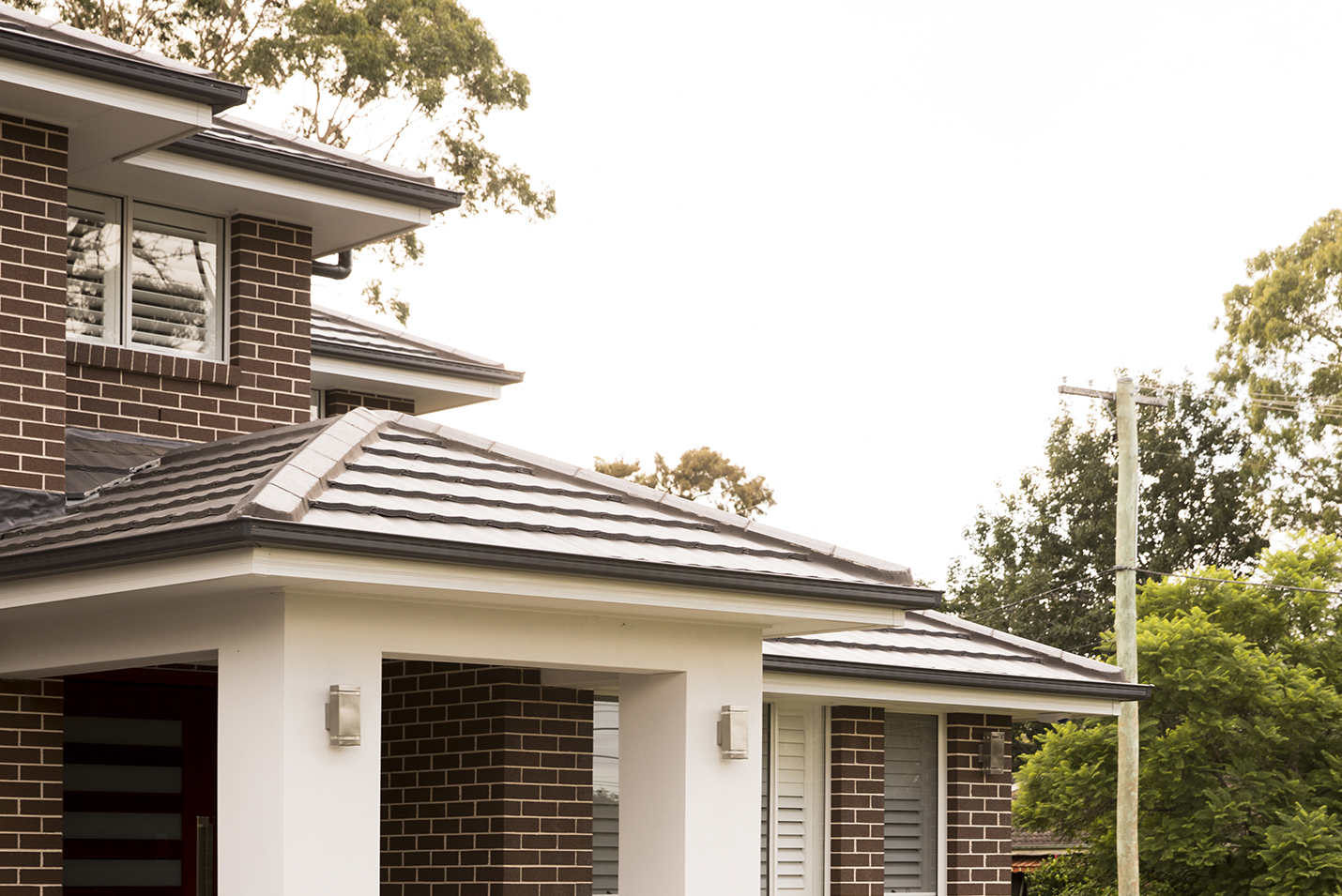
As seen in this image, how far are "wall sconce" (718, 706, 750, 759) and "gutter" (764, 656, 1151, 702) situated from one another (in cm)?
194

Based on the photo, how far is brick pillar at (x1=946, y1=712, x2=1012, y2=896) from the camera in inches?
522

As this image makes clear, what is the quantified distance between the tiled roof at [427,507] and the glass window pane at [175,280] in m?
1.27

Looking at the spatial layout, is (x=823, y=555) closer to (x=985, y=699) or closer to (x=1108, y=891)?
(x=985, y=699)

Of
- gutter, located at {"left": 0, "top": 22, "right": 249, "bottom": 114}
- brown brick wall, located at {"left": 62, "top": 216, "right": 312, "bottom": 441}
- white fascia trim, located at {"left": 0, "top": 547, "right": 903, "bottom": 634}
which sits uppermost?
gutter, located at {"left": 0, "top": 22, "right": 249, "bottom": 114}

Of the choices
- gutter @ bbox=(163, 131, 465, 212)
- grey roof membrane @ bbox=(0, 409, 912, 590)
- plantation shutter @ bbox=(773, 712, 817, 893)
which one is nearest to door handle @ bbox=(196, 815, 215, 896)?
grey roof membrane @ bbox=(0, 409, 912, 590)

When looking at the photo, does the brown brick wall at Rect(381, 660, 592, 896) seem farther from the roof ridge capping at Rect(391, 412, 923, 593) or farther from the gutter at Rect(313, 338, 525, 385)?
the gutter at Rect(313, 338, 525, 385)

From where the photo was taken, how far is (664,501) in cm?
928

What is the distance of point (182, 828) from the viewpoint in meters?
10.5

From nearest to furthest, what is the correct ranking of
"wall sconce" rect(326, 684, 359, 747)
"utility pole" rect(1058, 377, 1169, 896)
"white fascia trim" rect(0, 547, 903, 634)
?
"white fascia trim" rect(0, 547, 903, 634) → "wall sconce" rect(326, 684, 359, 747) → "utility pole" rect(1058, 377, 1169, 896)

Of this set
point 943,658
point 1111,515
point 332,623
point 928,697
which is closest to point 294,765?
point 332,623

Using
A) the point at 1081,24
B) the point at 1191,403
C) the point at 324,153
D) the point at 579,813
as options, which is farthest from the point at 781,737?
the point at 1191,403

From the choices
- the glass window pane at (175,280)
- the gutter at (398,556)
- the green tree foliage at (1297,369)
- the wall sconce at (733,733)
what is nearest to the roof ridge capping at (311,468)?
the gutter at (398,556)

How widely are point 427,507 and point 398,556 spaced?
72cm

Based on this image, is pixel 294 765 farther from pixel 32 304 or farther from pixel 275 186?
pixel 275 186
